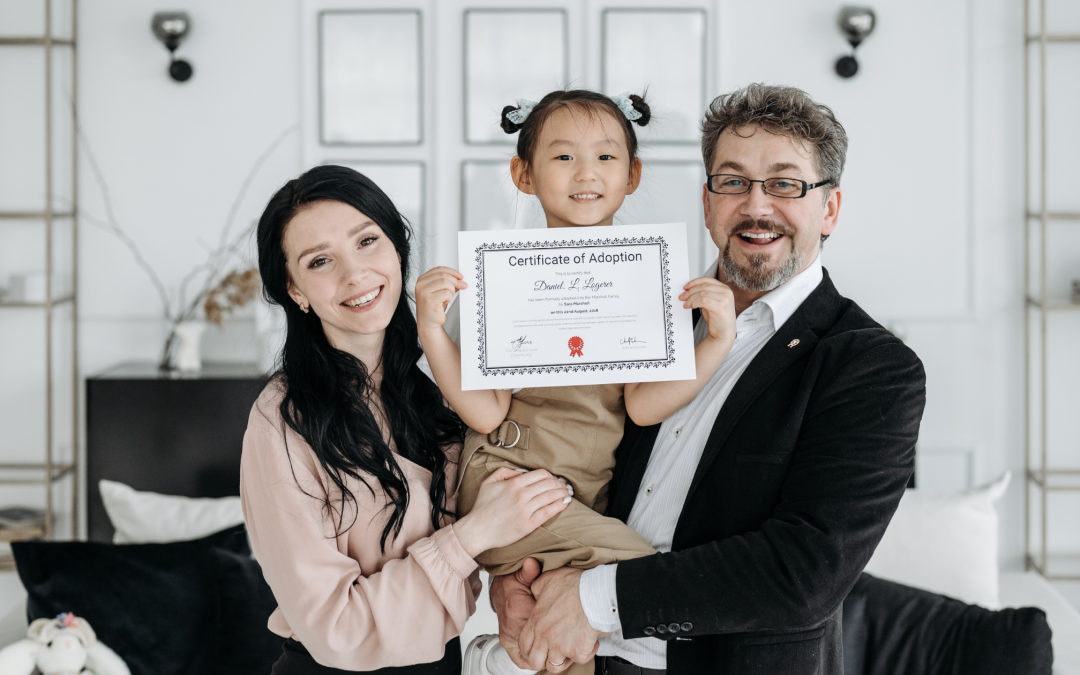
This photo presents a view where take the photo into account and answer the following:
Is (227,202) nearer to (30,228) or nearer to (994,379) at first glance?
(30,228)

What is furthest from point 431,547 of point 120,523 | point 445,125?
point 445,125

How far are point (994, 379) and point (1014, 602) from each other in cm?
121

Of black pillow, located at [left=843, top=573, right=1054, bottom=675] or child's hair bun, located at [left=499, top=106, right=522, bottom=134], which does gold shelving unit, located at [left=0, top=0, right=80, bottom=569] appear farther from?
black pillow, located at [left=843, top=573, right=1054, bottom=675]

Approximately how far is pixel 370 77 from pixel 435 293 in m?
2.50

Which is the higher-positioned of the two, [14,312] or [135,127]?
[135,127]

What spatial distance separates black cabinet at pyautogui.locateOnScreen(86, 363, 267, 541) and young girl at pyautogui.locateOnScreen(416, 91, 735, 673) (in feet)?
6.37

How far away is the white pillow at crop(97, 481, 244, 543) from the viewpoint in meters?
2.91

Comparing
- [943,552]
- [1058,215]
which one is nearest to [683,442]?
[943,552]

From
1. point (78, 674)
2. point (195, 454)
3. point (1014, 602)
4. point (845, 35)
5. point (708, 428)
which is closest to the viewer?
point (708, 428)

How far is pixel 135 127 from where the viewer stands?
3.71 metres

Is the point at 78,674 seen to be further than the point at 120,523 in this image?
No

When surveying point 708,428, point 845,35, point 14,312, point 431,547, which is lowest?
point 431,547

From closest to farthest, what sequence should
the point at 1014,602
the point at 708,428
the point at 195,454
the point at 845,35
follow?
the point at 708,428 → the point at 1014,602 → the point at 195,454 → the point at 845,35

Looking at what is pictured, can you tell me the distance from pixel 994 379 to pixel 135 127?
3.96 m
